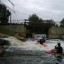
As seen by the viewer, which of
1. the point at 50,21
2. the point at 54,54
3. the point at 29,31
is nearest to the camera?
the point at 54,54

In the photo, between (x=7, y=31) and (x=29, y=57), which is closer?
(x=29, y=57)

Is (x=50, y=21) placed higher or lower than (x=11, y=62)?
higher

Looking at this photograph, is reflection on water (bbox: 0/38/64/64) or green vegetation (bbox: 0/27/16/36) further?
green vegetation (bbox: 0/27/16/36)

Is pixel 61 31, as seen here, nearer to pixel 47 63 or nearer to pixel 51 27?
pixel 51 27

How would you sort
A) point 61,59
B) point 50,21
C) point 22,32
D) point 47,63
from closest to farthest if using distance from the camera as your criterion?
point 47,63 < point 61,59 < point 22,32 < point 50,21

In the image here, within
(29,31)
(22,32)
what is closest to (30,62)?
(22,32)

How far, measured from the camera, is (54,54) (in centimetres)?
2953

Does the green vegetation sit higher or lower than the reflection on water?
higher

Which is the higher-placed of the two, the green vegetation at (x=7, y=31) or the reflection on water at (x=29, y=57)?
the green vegetation at (x=7, y=31)

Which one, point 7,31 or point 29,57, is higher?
point 7,31

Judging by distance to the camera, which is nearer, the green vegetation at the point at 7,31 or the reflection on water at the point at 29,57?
the reflection on water at the point at 29,57

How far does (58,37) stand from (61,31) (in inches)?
85.7

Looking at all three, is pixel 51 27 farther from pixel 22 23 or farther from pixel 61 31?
pixel 22 23

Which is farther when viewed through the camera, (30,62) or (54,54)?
(54,54)
